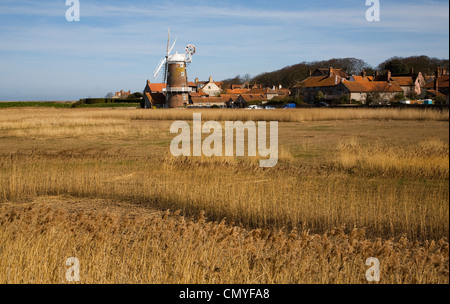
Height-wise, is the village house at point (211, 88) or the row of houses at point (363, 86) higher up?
the village house at point (211, 88)

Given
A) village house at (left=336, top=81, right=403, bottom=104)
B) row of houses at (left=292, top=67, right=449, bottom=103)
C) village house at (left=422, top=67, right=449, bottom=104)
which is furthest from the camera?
village house at (left=336, top=81, right=403, bottom=104)

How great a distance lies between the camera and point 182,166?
1772 cm

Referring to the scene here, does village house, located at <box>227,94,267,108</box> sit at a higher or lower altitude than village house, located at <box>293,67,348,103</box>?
lower

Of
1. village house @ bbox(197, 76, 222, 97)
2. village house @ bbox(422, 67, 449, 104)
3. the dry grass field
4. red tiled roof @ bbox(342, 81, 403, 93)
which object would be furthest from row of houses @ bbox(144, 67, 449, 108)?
village house @ bbox(422, 67, 449, 104)

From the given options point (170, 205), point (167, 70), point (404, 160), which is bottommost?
point (170, 205)

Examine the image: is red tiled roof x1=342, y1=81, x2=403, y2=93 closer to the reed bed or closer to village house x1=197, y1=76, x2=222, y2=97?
village house x1=197, y1=76, x2=222, y2=97

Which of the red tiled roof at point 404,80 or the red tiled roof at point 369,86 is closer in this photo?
the red tiled roof at point 404,80

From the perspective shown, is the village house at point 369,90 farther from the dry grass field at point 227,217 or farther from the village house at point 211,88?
the village house at point 211,88

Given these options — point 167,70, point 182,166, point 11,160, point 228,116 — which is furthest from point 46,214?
point 167,70

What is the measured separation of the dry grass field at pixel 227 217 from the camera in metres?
7.55

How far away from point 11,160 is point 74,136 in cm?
1416

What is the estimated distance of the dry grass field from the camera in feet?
24.8

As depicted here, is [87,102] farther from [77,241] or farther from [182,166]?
[77,241]

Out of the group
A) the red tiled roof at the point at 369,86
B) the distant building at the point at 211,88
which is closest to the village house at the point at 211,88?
the distant building at the point at 211,88
